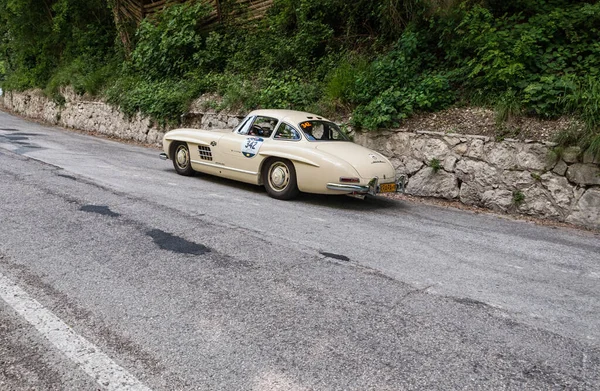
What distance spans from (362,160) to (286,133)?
1.39 meters

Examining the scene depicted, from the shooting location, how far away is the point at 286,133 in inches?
314

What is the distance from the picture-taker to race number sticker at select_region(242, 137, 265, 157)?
8.03 meters

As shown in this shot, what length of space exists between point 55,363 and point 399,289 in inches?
98.5

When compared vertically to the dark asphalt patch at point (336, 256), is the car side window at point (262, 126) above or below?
above

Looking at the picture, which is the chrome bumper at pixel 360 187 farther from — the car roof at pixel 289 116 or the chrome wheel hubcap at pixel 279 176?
the car roof at pixel 289 116

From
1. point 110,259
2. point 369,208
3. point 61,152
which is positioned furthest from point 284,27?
point 110,259

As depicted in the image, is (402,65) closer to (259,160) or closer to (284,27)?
(259,160)

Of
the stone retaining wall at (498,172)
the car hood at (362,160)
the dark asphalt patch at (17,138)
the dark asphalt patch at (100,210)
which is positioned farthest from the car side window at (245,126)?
the dark asphalt patch at (17,138)

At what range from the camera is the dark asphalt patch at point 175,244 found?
461cm

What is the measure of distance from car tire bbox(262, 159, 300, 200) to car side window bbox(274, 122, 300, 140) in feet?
1.34

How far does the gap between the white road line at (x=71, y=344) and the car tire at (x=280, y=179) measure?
4.56 metres

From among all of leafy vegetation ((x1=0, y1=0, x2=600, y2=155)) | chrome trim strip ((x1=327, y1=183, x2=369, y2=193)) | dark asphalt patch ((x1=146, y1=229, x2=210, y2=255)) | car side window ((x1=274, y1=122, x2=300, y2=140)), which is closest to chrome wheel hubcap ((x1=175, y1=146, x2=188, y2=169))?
car side window ((x1=274, y1=122, x2=300, y2=140))

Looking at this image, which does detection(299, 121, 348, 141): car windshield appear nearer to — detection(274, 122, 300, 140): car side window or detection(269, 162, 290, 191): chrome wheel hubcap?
detection(274, 122, 300, 140): car side window

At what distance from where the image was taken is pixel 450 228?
254 inches
